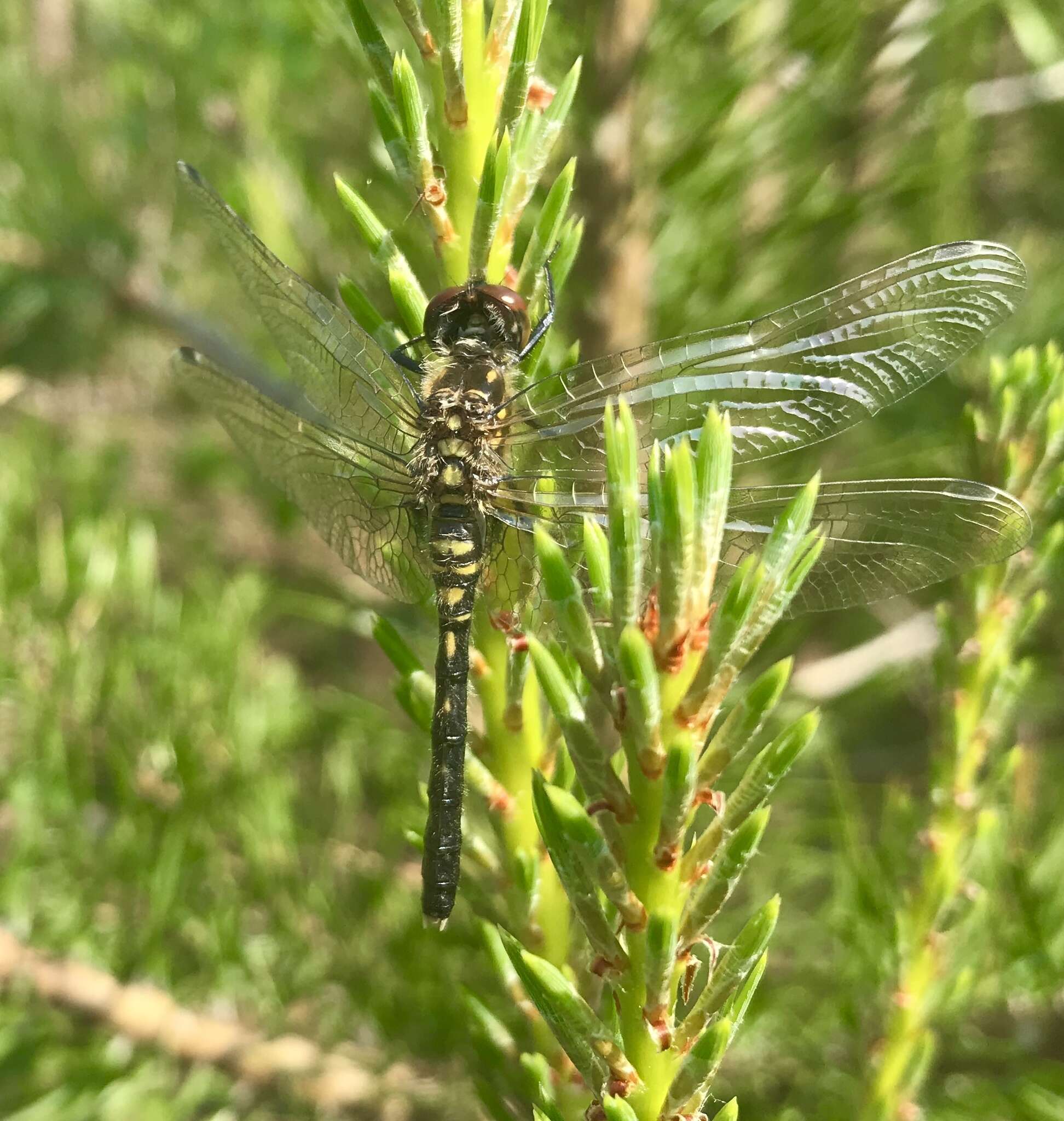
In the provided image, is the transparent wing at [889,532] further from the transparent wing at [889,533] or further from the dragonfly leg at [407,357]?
the dragonfly leg at [407,357]

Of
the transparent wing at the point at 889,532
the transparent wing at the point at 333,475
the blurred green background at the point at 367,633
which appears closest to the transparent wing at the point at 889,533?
the transparent wing at the point at 889,532

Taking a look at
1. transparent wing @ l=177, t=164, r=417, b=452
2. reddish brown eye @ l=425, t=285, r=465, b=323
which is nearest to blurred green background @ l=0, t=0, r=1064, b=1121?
transparent wing @ l=177, t=164, r=417, b=452

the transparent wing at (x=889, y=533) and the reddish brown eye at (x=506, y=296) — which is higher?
the reddish brown eye at (x=506, y=296)

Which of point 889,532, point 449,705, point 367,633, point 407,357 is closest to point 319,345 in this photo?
point 407,357

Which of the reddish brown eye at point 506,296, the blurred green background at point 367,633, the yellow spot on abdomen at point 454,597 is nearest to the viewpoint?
the reddish brown eye at point 506,296

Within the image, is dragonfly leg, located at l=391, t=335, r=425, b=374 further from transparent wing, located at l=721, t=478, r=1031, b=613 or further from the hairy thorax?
transparent wing, located at l=721, t=478, r=1031, b=613

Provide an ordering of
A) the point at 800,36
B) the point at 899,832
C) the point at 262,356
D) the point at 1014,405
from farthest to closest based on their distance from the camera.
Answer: the point at 262,356 < the point at 800,36 < the point at 899,832 < the point at 1014,405

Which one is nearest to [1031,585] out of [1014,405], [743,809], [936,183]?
[1014,405]

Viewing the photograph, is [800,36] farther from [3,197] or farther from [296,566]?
[296,566]

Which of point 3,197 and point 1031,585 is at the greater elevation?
point 3,197
